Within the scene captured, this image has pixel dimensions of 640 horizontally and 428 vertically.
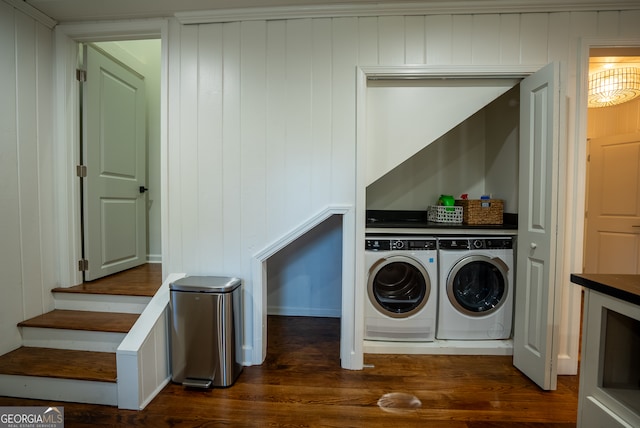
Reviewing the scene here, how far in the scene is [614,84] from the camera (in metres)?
2.40

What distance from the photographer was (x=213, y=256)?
81.9 inches

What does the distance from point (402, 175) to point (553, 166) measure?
4.31ft

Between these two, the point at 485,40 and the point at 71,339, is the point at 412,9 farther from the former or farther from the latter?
the point at 71,339

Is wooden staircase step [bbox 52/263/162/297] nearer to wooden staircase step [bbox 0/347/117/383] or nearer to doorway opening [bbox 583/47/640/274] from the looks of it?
wooden staircase step [bbox 0/347/117/383]

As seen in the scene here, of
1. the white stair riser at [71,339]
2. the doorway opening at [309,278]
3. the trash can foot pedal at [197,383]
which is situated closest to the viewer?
the trash can foot pedal at [197,383]

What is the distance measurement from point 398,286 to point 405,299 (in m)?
0.11

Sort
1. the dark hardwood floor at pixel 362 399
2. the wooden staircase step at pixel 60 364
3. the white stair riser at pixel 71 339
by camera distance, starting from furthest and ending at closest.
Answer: the white stair riser at pixel 71 339 → the wooden staircase step at pixel 60 364 → the dark hardwood floor at pixel 362 399

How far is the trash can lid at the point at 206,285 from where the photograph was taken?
1734mm

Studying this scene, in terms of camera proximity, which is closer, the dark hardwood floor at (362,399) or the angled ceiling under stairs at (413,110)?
the dark hardwood floor at (362,399)

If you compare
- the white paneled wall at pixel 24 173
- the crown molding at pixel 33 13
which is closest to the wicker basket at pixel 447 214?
the white paneled wall at pixel 24 173

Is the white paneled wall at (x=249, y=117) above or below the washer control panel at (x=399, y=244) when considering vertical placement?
above

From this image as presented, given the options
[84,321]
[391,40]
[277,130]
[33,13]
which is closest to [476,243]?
[391,40]

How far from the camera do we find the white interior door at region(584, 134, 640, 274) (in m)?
3.00

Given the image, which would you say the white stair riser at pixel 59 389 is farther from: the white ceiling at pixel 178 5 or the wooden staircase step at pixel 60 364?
the white ceiling at pixel 178 5
